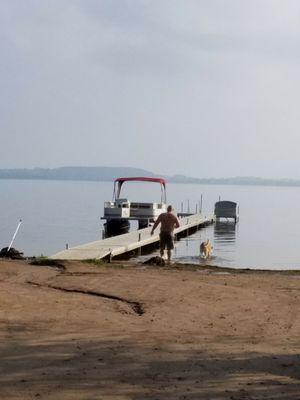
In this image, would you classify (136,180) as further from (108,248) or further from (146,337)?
(146,337)

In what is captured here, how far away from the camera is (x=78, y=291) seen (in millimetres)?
10914

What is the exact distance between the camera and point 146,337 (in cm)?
741

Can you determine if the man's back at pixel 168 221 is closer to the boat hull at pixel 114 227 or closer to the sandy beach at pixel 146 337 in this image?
the sandy beach at pixel 146 337

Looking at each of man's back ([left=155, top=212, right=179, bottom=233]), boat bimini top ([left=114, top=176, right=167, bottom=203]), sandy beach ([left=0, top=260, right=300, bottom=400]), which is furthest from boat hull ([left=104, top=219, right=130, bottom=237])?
sandy beach ([left=0, top=260, right=300, bottom=400])

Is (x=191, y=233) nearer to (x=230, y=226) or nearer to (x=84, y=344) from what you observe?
(x=230, y=226)

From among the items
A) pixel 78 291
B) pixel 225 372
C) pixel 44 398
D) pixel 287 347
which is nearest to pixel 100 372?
pixel 44 398

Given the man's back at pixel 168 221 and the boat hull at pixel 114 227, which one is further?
the boat hull at pixel 114 227

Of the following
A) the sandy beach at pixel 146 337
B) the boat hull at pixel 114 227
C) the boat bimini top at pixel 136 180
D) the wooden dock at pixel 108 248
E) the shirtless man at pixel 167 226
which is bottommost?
the boat hull at pixel 114 227

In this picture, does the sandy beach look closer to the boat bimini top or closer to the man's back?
the man's back

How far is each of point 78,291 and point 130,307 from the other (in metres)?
1.59

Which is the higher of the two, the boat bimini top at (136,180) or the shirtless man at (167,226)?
the boat bimini top at (136,180)

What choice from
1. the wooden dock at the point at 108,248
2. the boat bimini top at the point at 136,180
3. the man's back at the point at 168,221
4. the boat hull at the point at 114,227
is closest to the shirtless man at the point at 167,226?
the man's back at the point at 168,221

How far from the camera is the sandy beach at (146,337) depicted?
553 centimetres

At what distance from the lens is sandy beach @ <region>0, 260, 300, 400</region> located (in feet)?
18.1
